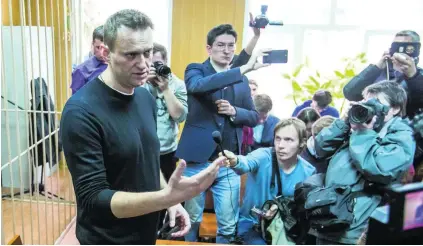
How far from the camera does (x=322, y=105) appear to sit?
7.66ft

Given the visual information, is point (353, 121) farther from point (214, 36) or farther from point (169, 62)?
point (169, 62)

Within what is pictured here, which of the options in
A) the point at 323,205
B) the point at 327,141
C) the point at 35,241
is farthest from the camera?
the point at 35,241

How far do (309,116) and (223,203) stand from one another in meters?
0.67

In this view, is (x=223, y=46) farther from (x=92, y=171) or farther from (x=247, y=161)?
(x=92, y=171)

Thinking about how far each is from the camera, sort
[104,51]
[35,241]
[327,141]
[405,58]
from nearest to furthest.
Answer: [104,51], [327,141], [405,58], [35,241]

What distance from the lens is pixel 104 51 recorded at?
121 cm

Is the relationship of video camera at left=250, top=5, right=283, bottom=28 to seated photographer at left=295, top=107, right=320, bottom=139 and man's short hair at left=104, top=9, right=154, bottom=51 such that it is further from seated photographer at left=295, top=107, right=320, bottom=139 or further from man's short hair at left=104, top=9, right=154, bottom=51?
man's short hair at left=104, top=9, right=154, bottom=51

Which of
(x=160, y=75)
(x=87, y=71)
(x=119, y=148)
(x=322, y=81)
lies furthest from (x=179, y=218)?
(x=322, y=81)

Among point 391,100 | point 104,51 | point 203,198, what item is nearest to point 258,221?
point 203,198

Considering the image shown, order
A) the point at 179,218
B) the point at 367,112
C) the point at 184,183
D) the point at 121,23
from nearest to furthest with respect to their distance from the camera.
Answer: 1. the point at 184,183
2. the point at 121,23
3. the point at 179,218
4. the point at 367,112

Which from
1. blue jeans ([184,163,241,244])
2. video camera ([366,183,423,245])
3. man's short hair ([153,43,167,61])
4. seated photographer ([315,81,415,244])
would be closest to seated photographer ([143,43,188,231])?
man's short hair ([153,43,167,61])

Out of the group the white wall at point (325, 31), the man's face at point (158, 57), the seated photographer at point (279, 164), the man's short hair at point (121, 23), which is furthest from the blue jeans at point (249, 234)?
the man's short hair at point (121, 23)

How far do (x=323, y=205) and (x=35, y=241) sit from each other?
1553mm

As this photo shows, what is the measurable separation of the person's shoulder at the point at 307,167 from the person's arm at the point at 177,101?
645mm
